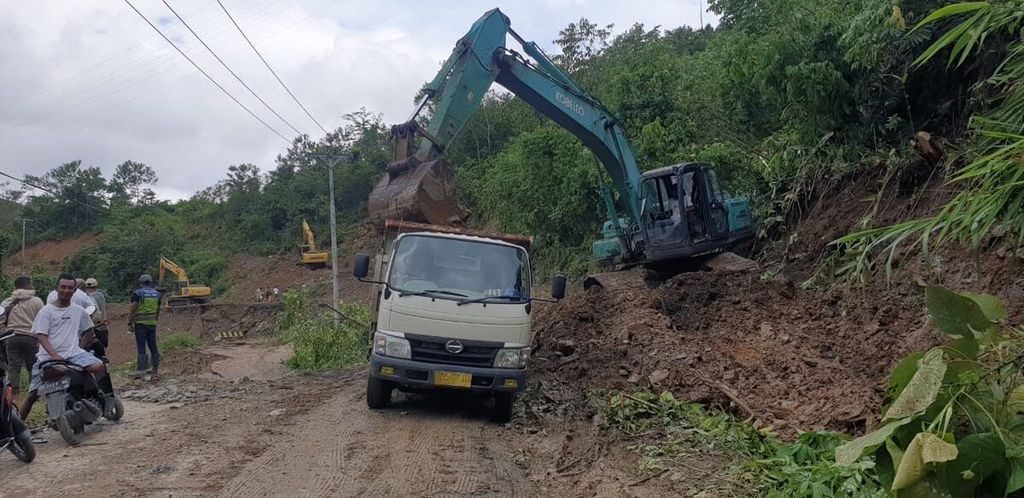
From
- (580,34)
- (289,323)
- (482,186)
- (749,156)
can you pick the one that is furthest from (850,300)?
(580,34)

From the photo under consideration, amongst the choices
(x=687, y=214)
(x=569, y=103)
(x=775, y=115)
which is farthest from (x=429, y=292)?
(x=775, y=115)

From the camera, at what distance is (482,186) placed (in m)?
31.7

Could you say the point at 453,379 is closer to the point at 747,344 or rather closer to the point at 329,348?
the point at 747,344

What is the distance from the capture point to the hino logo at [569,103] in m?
13.6

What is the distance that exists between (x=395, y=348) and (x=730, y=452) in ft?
11.8

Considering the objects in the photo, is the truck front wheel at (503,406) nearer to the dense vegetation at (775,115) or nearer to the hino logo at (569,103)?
the dense vegetation at (775,115)

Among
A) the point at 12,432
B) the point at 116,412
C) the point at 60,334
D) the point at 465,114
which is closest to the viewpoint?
the point at 12,432

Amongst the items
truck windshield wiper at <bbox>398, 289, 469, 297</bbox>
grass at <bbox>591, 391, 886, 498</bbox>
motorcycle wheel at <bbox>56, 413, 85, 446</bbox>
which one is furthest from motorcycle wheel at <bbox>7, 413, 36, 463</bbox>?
grass at <bbox>591, 391, 886, 498</bbox>

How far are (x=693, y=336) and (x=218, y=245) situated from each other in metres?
47.4

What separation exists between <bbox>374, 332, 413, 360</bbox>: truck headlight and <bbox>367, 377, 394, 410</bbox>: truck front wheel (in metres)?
0.47

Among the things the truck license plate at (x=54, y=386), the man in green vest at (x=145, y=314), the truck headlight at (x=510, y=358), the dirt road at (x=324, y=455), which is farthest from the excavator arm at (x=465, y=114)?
the truck license plate at (x=54, y=386)

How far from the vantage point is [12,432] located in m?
6.12

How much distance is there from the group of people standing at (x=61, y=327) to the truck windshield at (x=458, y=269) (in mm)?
3145

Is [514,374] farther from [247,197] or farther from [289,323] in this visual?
[247,197]
